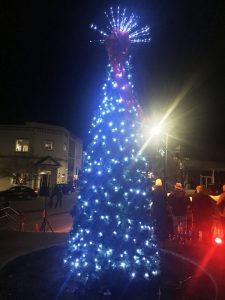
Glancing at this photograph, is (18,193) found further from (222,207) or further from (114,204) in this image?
(114,204)

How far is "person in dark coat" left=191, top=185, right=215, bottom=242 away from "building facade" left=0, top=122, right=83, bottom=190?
3880cm

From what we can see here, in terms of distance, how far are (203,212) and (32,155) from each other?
40490 mm

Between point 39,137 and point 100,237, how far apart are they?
45491 mm

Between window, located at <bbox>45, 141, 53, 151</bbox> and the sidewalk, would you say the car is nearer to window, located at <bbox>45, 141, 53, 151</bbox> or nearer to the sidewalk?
window, located at <bbox>45, 141, 53, 151</bbox>

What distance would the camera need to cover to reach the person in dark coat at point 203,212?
36.9ft

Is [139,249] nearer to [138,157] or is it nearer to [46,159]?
[138,157]

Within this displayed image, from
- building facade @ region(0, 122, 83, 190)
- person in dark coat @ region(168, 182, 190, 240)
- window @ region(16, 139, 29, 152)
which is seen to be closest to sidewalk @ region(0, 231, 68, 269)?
person in dark coat @ region(168, 182, 190, 240)

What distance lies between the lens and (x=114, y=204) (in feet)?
22.9

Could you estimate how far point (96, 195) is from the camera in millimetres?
7090

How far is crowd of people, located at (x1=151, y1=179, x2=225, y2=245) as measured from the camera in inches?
441

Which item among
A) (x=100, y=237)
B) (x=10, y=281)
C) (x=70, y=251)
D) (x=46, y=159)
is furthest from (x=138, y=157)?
(x=46, y=159)

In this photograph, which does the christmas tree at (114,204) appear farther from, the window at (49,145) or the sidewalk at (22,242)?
the window at (49,145)

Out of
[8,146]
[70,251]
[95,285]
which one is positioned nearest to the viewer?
[95,285]

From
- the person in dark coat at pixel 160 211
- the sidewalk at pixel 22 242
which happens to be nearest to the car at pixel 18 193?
the sidewalk at pixel 22 242
